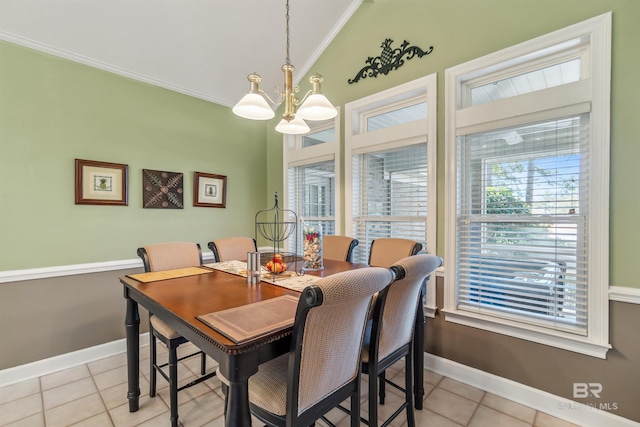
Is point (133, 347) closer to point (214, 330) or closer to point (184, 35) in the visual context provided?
point (214, 330)

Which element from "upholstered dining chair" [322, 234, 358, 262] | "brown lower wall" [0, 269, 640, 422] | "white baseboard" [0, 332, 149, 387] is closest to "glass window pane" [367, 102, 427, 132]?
"upholstered dining chair" [322, 234, 358, 262]

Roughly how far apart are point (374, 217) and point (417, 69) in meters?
1.37

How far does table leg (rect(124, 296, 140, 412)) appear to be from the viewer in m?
1.78

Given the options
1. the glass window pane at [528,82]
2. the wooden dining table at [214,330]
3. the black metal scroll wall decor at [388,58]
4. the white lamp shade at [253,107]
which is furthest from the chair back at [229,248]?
the glass window pane at [528,82]

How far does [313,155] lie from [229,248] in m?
1.43

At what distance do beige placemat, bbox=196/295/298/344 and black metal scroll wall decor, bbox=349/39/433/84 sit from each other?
90.1 inches

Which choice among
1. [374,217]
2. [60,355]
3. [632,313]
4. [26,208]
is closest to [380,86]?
[374,217]

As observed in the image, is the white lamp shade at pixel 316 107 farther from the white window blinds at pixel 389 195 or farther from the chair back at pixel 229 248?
the chair back at pixel 229 248

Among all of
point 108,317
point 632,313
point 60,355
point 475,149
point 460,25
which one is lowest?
point 60,355

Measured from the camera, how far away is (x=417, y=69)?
2.41 metres

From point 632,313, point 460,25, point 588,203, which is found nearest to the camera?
point 632,313

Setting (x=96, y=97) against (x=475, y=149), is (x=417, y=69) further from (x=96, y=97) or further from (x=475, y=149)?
(x=96, y=97)

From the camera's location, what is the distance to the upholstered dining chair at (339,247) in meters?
2.56

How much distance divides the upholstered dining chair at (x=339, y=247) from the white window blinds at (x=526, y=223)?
0.88 meters
